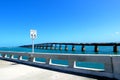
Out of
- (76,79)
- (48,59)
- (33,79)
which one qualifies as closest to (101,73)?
(76,79)

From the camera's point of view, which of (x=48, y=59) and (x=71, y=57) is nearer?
(x=71, y=57)

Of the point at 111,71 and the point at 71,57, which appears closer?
the point at 111,71

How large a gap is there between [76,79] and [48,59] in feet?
14.2

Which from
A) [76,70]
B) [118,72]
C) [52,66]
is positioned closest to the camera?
[118,72]

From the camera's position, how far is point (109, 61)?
740cm

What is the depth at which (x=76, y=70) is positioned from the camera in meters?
8.95

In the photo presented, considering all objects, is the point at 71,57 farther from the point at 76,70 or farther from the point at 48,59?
the point at 48,59

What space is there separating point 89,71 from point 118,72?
1601 millimetres

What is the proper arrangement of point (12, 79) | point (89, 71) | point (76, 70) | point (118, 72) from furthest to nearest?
point (76, 70) → point (89, 71) → point (12, 79) → point (118, 72)

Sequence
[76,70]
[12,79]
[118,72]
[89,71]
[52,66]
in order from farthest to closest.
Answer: [52,66], [76,70], [89,71], [12,79], [118,72]

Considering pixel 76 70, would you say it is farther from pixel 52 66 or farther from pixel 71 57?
pixel 52 66

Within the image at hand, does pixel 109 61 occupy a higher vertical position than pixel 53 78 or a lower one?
higher

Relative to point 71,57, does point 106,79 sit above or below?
below

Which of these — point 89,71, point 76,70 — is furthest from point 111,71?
point 76,70
